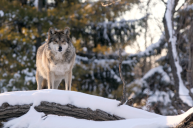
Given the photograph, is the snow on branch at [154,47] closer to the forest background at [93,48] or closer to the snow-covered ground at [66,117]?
the forest background at [93,48]

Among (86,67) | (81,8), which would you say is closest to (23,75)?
(86,67)

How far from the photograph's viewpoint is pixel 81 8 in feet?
44.8

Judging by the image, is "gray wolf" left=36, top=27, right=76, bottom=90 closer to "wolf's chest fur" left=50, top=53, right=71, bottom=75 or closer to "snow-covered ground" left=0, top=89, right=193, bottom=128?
"wolf's chest fur" left=50, top=53, right=71, bottom=75

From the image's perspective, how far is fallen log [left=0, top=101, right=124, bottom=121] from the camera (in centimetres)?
326

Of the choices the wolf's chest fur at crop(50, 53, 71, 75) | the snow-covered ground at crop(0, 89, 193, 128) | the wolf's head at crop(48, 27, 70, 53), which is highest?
the wolf's head at crop(48, 27, 70, 53)

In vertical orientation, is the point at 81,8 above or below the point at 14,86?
above

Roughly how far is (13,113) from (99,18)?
38.1 feet

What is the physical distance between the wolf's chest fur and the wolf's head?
→ 0.16 metres

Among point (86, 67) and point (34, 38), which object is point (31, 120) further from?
point (86, 67)

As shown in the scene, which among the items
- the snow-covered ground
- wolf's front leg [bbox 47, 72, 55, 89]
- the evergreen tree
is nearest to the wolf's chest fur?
wolf's front leg [bbox 47, 72, 55, 89]

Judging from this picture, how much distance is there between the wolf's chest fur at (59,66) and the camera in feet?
18.0

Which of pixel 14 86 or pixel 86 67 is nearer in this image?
pixel 14 86

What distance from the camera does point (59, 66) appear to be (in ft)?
18.1

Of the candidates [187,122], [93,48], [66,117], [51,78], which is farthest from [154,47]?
[187,122]
